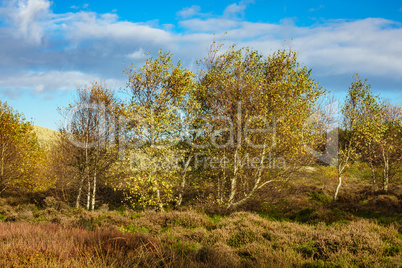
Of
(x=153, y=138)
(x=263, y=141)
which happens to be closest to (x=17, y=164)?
(x=153, y=138)

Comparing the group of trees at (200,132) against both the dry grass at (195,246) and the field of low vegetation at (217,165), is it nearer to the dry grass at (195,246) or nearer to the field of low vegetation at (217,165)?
the field of low vegetation at (217,165)

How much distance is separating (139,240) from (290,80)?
15199 millimetres

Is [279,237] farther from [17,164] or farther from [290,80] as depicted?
[17,164]

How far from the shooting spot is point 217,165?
16875 millimetres

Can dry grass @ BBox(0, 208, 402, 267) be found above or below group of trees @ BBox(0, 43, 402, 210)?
below

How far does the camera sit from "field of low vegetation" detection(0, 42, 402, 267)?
8.99 metres

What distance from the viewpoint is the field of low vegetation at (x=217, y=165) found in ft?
29.5

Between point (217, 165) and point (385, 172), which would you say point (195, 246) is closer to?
point (217, 165)

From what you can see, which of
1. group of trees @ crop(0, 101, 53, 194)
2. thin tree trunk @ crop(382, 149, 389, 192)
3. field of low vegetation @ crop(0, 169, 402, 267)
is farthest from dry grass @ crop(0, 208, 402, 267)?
thin tree trunk @ crop(382, 149, 389, 192)

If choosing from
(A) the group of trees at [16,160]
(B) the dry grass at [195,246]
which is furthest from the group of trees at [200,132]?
(B) the dry grass at [195,246]

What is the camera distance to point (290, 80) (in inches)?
715

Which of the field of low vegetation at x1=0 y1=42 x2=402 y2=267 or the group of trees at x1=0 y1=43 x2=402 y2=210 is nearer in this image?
the field of low vegetation at x1=0 y1=42 x2=402 y2=267

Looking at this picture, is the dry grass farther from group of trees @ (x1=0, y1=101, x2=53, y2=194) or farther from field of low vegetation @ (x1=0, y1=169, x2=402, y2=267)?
group of trees @ (x1=0, y1=101, x2=53, y2=194)

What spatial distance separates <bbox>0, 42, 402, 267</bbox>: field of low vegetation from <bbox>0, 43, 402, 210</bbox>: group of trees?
9cm
